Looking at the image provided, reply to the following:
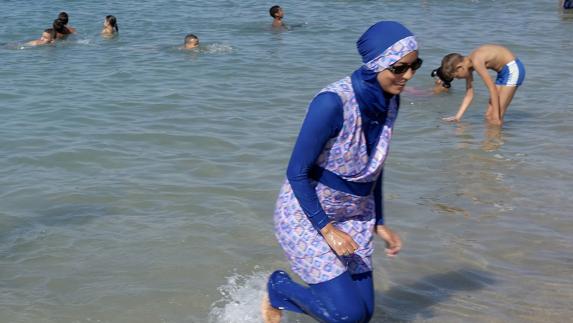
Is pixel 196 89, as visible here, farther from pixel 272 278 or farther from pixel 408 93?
pixel 272 278

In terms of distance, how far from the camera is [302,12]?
2022 cm

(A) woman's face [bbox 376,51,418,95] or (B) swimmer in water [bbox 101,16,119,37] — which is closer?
(A) woman's face [bbox 376,51,418,95]

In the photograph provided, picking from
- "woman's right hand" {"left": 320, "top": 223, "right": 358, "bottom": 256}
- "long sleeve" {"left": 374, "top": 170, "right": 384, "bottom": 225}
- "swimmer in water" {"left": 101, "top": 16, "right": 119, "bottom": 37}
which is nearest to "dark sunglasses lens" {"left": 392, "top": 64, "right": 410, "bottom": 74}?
"long sleeve" {"left": 374, "top": 170, "right": 384, "bottom": 225}

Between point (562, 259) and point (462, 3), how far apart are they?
16.4 m

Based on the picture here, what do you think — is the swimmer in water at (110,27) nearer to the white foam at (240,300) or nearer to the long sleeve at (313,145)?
the white foam at (240,300)

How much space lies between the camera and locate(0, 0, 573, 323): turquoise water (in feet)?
16.9

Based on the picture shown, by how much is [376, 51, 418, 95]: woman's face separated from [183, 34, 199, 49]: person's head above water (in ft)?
36.2

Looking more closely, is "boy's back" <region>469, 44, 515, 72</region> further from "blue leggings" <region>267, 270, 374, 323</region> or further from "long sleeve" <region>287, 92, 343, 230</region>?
"long sleeve" <region>287, 92, 343, 230</region>

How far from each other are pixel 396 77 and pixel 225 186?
12.9ft

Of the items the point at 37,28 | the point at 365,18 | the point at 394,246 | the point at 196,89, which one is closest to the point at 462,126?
the point at 196,89

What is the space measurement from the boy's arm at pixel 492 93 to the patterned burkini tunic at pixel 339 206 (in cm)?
572

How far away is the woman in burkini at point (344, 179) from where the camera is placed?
11.2ft

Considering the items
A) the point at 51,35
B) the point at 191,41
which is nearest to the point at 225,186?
the point at 191,41

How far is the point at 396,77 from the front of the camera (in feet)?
11.3
